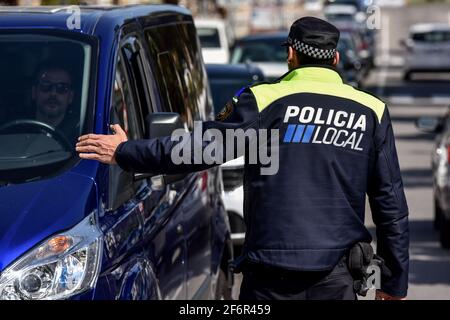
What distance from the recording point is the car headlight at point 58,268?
4617 mm

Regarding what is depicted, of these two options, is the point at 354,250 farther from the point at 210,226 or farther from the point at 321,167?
the point at 210,226

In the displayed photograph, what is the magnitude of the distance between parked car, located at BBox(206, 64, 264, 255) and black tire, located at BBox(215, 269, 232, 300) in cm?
182

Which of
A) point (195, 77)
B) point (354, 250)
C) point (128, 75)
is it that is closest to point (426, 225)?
point (195, 77)

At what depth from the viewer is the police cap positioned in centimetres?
482

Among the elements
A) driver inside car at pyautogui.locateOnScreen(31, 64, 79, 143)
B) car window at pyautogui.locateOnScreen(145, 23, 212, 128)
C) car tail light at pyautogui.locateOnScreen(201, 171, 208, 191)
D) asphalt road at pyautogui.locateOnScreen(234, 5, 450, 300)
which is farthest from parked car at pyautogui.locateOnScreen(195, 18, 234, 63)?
driver inside car at pyautogui.locateOnScreen(31, 64, 79, 143)

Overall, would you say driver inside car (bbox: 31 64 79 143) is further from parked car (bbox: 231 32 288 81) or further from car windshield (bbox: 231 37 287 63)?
car windshield (bbox: 231 37 287 63)

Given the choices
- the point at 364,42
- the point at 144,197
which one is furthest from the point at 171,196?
the point at 364,42

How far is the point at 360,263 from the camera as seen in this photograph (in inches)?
190

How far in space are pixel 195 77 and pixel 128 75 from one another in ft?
5.70

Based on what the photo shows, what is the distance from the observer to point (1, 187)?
505cm

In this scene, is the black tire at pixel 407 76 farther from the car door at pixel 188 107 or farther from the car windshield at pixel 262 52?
Answer: the car door at pixel 188 107

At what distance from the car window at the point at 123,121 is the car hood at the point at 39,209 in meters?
0.19

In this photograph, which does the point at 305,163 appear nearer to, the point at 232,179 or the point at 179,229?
the point at 179,229

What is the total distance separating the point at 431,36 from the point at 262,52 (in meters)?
19.5
